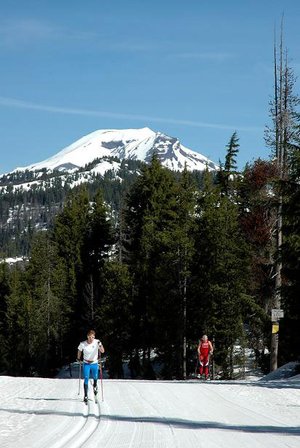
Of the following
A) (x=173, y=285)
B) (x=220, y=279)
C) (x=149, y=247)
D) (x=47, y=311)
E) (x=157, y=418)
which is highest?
(x=149, y=247)

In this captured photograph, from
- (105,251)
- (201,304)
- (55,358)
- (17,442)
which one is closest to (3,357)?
(55,358)

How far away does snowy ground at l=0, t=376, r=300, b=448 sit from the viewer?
31.1 ft

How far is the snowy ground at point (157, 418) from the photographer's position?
9469mm

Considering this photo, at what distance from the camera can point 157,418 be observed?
11930 millimetres

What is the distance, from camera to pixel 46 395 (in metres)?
A: 17.5

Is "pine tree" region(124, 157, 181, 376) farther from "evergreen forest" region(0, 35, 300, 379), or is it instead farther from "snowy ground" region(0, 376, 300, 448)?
"snowy ground" region(0, 376, 300, 448)

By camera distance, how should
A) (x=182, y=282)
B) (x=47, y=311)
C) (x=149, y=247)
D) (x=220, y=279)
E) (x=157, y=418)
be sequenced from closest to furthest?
(x=157, y=418) < (x=220, y=279) < (x=182, y=282) < (x=149, y=247) < (x=47, y=311)

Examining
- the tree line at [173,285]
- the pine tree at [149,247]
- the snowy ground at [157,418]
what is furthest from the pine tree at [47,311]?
the snowy ground at [157,418]

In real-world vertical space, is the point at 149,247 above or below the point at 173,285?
above

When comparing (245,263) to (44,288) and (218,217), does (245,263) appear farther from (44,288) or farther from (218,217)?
(44,288)

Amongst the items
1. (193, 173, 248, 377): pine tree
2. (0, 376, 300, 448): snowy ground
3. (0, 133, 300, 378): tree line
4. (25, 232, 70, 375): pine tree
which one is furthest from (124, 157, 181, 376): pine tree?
(0, 376, 300, 448): snowy ground

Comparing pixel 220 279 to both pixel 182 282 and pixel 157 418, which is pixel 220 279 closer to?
pixel 182 282

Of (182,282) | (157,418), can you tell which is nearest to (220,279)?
(182,282)

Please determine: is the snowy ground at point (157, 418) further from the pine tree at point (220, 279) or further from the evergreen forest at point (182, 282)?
the pine tree at point (220, 279)
